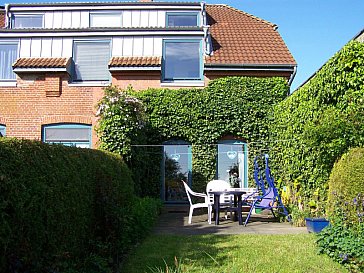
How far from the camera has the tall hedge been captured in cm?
726

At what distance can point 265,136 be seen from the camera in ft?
44.0

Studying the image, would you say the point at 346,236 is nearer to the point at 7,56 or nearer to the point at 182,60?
the point at 182,60

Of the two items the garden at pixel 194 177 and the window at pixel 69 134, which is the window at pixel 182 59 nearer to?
the garden at pixel 194 177

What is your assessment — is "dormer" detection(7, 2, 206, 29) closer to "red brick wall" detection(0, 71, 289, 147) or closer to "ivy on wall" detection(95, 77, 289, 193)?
"red brick wall" detection(0, 71, 289, 147)

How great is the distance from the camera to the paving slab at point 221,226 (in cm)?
859

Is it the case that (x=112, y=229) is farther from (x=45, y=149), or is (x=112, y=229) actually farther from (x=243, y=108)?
(x=243, y=108)

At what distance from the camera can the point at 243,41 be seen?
1548cm

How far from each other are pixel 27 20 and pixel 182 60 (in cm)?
676

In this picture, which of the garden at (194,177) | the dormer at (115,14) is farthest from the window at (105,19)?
the garden at (194,177)

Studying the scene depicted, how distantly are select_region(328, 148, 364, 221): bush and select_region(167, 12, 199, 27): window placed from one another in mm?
10513

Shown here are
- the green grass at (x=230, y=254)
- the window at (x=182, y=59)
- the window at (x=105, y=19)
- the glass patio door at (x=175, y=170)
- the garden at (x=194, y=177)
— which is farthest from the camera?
the window at (x=105, y=19)

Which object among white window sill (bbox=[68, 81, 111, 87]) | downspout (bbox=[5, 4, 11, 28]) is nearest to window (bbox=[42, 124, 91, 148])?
white window sill (bbox=[68, 81, 111, 87])

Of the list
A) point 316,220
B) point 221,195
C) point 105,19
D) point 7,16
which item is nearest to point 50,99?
point 105,19

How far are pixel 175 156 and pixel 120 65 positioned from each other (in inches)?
136
